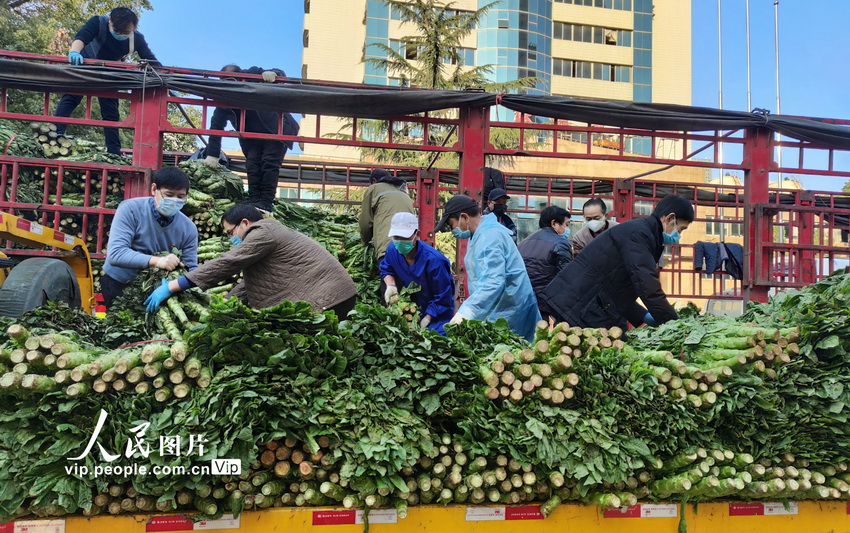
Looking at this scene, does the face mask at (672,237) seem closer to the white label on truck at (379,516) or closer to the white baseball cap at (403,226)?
the white baseball cap at (403,226)

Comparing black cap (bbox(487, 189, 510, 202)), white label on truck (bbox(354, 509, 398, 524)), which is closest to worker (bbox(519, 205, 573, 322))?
black cap (bbox(487, 189, 510, 202))

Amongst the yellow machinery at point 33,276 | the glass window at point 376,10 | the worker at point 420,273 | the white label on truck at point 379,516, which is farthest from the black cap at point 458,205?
the glass window at point 376,10

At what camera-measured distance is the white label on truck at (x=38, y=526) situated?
296 centimetres

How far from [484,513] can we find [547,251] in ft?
11.5

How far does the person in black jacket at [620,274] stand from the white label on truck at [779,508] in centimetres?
147

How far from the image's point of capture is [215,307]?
319 cm

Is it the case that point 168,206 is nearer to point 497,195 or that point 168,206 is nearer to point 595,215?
point 497,195

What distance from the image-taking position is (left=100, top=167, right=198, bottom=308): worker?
5.19 m

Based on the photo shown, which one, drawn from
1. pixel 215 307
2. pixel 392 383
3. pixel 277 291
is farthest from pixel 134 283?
pixel 392 383

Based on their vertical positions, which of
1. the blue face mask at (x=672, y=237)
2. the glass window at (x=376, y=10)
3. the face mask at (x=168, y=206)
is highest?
the glass window at (x=376, y=10)

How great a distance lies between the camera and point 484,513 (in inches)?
130

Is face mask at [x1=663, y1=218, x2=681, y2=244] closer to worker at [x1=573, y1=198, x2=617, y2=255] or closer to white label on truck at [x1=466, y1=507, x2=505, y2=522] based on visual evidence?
worker at [x1=573, y1=198, x2=617, y2=255]

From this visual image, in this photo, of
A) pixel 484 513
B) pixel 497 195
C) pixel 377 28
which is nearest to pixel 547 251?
pixel 497 195

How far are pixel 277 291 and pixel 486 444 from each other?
2265 millimetres
